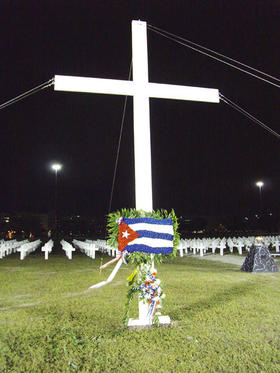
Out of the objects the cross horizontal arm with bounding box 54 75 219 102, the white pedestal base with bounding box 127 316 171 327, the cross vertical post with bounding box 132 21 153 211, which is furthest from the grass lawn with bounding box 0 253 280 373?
the cross horizontal arm with bounding box 54 75 219 102

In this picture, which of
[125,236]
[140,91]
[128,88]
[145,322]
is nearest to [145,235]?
[125,236]

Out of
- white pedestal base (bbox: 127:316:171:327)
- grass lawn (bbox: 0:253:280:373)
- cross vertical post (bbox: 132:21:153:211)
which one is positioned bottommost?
grass lawn (bbox: 0:253:280:373)

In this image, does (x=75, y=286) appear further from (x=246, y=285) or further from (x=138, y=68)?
(x=138, y=68)

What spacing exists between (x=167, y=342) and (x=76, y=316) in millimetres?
2195

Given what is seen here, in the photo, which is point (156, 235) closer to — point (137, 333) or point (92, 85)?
point (137, 333)

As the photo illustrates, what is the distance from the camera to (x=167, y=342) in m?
4.39

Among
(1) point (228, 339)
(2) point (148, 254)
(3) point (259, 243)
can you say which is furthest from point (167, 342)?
(3) point (259, 243)

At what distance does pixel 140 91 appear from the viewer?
239 inches

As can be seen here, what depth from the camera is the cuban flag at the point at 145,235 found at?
509cm

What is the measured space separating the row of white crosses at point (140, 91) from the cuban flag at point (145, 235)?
435mm

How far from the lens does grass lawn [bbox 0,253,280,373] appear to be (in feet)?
12.4

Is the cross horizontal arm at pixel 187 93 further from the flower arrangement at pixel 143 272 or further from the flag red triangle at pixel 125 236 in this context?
the flag red triangle at pixel 125 236

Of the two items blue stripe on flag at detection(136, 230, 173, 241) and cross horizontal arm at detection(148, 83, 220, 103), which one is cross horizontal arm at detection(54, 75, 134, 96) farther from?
blue stripe on flag at detection(136, 230, 173, 241)

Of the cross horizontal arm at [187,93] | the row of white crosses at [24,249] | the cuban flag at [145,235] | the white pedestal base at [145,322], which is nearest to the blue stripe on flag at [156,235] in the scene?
the cuban flag at [145,235]
